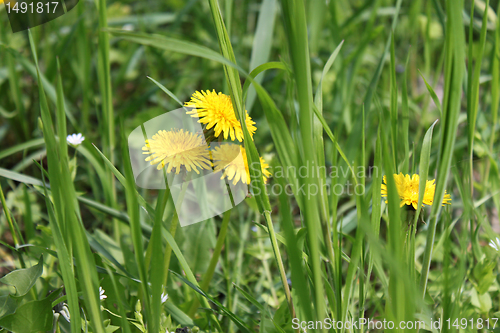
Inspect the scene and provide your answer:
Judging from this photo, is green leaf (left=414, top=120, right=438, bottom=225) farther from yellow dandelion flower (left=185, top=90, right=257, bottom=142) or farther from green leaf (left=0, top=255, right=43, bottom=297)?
green leaf (left=0, top=255, right=43, bottom=297)

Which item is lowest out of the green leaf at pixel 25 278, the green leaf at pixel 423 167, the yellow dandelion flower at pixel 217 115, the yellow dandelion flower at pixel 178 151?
the green leaf at pixel 25 278

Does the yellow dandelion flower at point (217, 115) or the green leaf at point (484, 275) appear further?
the green leaf at point (484, 275)

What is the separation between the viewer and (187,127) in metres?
0.74

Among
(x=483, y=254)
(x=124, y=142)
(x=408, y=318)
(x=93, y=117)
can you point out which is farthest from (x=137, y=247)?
(x=93, y=117)

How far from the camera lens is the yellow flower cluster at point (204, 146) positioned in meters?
0.67

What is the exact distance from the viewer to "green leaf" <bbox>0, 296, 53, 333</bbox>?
Result: 0.68m

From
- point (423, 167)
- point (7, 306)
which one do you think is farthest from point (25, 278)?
point (423, 167)

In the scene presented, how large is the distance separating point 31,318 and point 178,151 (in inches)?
16.0

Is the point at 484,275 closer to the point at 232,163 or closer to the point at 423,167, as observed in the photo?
the point at 423,167

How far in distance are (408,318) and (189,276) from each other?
1.23 feet

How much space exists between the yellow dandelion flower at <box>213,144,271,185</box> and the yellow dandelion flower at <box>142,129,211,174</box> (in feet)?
0.08

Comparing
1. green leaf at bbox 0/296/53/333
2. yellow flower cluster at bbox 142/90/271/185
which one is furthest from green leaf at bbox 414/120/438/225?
green leaf at bbox 0/296/53/333

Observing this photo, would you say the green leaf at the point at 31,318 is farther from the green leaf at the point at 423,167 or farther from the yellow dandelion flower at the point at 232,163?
the green leaf at the point at 423,167

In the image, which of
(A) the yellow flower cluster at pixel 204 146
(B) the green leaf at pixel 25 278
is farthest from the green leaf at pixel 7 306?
(A) the yellow flower cluster at pixel 204 146
